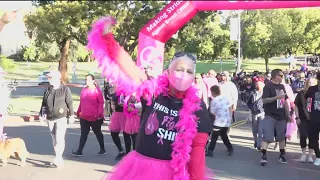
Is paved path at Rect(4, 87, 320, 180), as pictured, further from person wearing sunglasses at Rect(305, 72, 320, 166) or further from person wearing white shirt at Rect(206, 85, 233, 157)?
person wearing sunglasses at Rect(305, 72, 320, 166)

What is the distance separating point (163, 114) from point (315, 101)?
549 centimetres

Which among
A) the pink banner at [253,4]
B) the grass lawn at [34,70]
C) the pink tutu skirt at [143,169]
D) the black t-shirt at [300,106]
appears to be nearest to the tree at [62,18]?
the black t-shirt at [300,106]

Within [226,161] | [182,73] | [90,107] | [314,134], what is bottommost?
[226,161]

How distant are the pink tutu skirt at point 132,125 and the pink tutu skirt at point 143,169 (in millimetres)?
4887

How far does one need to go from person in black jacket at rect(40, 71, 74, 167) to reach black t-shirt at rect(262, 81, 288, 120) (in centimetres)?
361

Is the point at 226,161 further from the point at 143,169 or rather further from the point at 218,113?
the point at 143,169

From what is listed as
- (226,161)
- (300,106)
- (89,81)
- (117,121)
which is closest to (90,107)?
(89,81)

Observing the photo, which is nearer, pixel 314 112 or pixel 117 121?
pixel 314 112

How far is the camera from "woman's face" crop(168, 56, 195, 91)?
3100 millimetres

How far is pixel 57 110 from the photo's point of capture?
7.86 metres

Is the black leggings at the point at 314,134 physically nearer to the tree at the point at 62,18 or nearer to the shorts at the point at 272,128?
the shorts at the point at 272,128

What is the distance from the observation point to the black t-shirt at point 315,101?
7.87 metres

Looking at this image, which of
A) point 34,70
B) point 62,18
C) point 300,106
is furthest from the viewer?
point 34,70

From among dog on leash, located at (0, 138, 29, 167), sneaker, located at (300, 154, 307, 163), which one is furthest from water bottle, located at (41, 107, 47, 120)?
sneaker, located at (300, 154, 307, 163)
